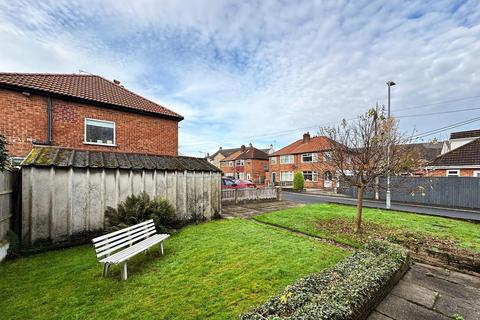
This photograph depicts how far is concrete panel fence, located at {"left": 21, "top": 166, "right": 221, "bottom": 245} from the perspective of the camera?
19.1 feet

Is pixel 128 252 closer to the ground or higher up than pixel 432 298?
higher up

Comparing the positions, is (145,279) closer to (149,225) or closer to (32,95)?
(149,225)

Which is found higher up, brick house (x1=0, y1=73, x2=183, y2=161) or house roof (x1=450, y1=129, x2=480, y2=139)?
house roof (x1=450, y1=129, x2=480, y2=139)

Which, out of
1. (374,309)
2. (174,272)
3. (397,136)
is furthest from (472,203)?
(174,272)

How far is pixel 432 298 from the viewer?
3555 millimetres

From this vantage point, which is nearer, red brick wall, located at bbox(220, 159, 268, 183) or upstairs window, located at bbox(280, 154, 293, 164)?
upstairs window, located at bbox(280, 154, 293, 164)

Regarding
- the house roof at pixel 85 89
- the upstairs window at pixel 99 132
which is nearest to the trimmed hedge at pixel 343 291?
the upstairs window at pixel 99 132

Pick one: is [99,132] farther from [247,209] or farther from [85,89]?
[247,209]

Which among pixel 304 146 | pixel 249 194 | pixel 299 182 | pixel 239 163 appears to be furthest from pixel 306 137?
pixel 249 194

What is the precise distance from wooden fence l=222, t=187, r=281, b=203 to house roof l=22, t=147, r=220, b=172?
4.78 m

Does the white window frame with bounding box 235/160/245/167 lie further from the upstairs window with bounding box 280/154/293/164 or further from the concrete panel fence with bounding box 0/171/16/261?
the concrete panel fence with bounding box 0/171/16/261

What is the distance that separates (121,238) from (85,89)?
399 inches

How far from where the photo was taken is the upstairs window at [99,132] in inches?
425

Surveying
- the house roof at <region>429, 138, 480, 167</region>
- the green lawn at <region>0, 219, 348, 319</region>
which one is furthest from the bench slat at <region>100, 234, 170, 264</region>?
the house roof at <region>429, 138, 480, 167</region>
